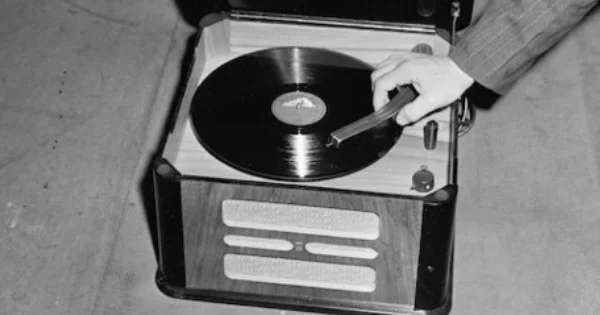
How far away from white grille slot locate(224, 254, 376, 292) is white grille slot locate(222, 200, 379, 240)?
0.23ft

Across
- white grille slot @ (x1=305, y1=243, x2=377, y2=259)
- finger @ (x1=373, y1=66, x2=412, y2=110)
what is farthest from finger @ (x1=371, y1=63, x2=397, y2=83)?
white grille slot @ (x1=305, y1=243, x2=377, y2=259)

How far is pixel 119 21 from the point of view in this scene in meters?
2.59

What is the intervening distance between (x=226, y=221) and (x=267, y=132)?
0.15m

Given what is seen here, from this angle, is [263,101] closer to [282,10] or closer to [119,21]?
[282,10]

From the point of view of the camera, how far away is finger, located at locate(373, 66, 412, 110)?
5.90 ft

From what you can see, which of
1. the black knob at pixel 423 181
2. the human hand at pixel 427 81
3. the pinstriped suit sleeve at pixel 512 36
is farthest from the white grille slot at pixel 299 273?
the pinstriped suit sleeve at pixel 512 36

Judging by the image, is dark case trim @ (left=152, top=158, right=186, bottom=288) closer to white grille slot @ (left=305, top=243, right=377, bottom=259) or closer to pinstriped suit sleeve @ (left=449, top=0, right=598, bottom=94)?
white grille slot @ (left=305, top=243, right=377, bottom=259)

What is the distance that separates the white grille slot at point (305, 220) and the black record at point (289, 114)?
0.05m

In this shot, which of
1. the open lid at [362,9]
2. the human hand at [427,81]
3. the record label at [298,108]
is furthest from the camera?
the open lid at [362,9]

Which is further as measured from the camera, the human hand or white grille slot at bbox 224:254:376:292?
white grille slot at bbox 224:254:376:292

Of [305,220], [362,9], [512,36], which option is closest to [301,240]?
[305,220]

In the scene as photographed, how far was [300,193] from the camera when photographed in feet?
A: 6.01

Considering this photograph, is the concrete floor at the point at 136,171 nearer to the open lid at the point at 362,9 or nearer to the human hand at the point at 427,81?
the open lid at the point at 362,9

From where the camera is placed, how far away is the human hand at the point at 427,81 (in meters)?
1.76
